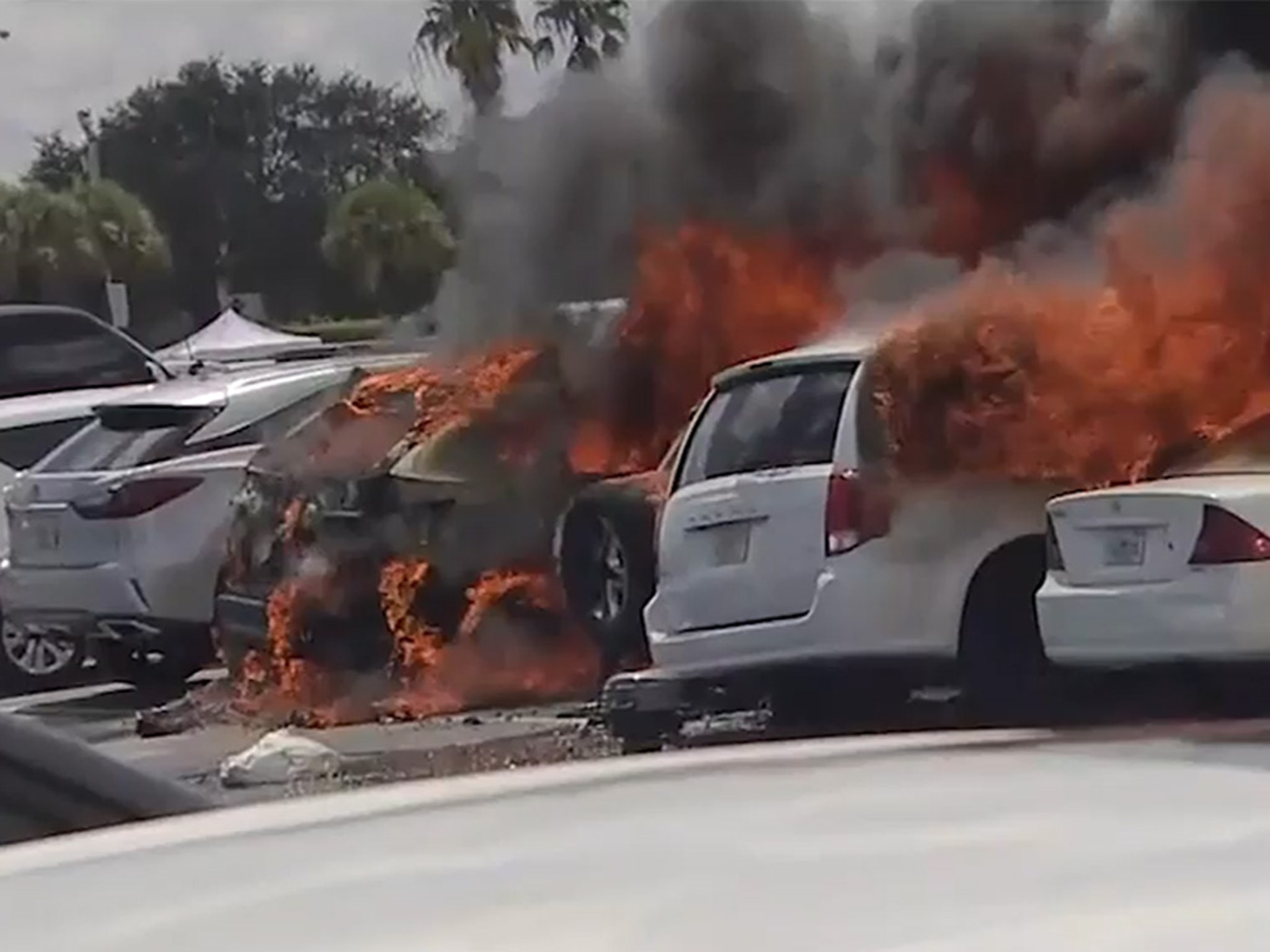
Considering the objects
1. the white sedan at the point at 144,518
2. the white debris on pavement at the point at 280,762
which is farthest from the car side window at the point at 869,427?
the white debris on pavement at the point at 280,762

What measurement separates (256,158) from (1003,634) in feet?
5.31

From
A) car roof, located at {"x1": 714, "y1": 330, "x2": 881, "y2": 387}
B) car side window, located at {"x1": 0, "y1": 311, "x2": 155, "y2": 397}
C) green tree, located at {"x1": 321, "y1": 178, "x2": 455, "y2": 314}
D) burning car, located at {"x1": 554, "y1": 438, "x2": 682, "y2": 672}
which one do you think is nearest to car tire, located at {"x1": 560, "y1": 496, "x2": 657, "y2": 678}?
burning car, located at {"x1": 554, "y1": 438, "x2": 682, "y2": 672}

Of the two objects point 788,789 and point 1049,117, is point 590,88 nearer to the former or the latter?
point 1049,117

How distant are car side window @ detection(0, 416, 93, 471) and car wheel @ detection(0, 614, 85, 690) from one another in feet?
1.15

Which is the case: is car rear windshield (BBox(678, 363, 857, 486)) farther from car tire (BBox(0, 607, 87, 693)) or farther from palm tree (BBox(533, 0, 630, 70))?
car tire (BBox(0, 607, 87, 693))

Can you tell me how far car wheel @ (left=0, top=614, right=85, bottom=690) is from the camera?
4.96 metres

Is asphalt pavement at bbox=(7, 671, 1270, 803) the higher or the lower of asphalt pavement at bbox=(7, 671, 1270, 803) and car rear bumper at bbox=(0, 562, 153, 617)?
the lower

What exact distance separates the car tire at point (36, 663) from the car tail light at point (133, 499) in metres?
0.27

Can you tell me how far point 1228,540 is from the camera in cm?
455

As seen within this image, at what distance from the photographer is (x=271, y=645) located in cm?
509

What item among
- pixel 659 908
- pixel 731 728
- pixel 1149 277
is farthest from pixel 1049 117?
pixel 659 908

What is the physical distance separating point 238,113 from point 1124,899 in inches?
132

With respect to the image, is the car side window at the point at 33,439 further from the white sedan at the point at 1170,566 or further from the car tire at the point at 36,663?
the white sedan at the point at 1170,566

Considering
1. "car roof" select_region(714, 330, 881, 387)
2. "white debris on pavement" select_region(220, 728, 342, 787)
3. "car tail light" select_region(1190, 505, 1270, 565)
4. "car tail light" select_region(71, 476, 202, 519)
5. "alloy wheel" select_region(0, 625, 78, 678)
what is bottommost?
"white debris on pavement" select_region(220, 728, 342, 787)
